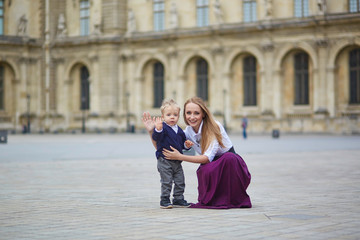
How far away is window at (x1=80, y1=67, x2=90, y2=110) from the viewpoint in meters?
61.1

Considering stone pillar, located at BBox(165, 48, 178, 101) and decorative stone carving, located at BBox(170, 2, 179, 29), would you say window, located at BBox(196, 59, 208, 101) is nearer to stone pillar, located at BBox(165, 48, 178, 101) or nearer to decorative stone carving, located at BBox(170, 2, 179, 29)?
stone pillar, located at BBox(165, 48, 178, 101)

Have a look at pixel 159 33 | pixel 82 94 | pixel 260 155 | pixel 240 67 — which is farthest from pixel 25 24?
pixel 260 155

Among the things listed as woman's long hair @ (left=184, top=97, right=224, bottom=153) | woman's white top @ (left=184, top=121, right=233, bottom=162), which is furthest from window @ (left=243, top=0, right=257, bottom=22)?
woman's long hair @ (left=184, top=97, right=224, bottom=153)

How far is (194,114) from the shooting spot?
1033cm

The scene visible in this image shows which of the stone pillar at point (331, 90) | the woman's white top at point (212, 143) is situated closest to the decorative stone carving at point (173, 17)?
the stone pillar at point (331, 90)

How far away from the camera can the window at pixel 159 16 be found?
56831 millimetres

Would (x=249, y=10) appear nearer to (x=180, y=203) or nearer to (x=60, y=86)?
(x=60, y=86)

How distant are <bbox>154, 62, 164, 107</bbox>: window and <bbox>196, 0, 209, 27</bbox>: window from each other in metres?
5.16

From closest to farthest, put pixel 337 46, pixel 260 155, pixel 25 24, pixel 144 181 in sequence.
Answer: pixel 144 181, pixel 260 155, pixel 337 46, pixel 25 24

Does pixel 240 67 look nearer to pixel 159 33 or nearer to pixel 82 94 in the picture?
pixel 159 33

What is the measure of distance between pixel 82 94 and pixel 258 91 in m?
16.8

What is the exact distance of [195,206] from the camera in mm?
10336

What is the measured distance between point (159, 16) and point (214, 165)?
47693mm

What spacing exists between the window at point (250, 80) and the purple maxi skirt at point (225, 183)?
140 feet
